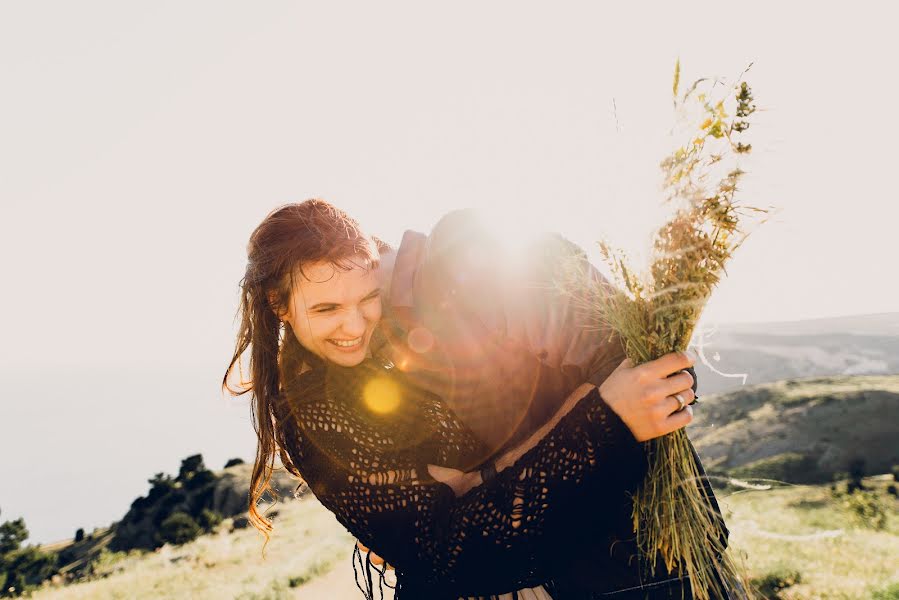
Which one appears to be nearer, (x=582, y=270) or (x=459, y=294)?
(x=582, y=270)

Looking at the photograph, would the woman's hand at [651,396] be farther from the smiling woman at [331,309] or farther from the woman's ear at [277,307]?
the woman's ear at [277,307]

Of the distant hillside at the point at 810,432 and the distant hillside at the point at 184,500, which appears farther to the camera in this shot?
the distant hillside at the point at 184,500

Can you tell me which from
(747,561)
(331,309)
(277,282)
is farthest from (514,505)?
(747,561)

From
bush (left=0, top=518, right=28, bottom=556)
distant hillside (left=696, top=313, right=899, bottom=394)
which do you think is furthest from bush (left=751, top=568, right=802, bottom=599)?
bush (left=0, top=518, right=28, bottom=556)

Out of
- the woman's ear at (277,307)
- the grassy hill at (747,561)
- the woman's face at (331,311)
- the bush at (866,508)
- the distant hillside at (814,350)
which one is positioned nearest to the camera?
the woman's face at (331,311)

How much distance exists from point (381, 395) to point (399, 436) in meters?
0.29

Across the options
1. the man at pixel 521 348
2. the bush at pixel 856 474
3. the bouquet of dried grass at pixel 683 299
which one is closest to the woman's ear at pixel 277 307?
the man at pixel 521 348

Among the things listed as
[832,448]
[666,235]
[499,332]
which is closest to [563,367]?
[499,332]

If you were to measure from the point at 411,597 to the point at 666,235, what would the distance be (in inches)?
65.6

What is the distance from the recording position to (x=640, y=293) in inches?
61.7

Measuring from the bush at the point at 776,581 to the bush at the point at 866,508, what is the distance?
3.73m

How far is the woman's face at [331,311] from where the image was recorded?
240cm

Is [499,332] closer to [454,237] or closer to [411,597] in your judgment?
[454,237]

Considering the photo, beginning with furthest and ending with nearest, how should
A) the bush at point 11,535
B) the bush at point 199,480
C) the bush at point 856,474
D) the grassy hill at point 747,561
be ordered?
the bush at point 199,480 → the bush at point 11,535 → the bush at point 856,474 → the grassy hill at point 747,561
